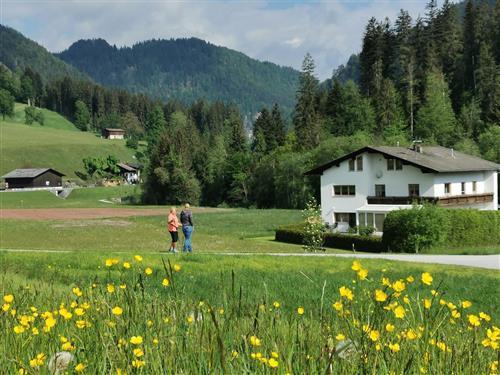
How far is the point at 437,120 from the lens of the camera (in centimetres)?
10144

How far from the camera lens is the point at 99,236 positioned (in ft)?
142

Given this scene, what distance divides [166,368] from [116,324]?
1.23 m

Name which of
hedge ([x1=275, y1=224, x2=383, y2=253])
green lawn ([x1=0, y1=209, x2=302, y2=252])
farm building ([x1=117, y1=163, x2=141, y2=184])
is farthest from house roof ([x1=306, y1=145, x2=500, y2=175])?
farm building ([x1=117, y1=163, x2=141, y2=184])

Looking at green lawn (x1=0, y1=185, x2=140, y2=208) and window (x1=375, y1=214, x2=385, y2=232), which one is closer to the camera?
window (x1=375, y1=214, x2=385, y2=232)

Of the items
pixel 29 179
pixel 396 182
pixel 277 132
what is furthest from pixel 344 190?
pixel 29 179

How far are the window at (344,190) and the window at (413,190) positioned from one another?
5652 mm

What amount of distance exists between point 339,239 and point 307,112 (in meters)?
72.7

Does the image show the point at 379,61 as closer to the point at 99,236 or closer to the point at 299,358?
the point at 99,236

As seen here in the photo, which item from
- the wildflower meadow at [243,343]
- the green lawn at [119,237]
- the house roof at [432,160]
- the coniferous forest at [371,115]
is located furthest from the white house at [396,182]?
the wildflower meadow at [243,343]

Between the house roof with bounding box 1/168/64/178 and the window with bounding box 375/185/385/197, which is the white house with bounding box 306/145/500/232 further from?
the house roof with bounding box 1/168/64/178

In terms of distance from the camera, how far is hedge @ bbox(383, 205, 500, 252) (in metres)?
38.5

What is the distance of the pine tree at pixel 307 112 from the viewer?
112 meters

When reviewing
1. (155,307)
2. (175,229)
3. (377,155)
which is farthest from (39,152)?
(155,307)

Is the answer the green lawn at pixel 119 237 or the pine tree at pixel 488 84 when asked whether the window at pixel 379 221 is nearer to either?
the green lawn at pixel 119 237
